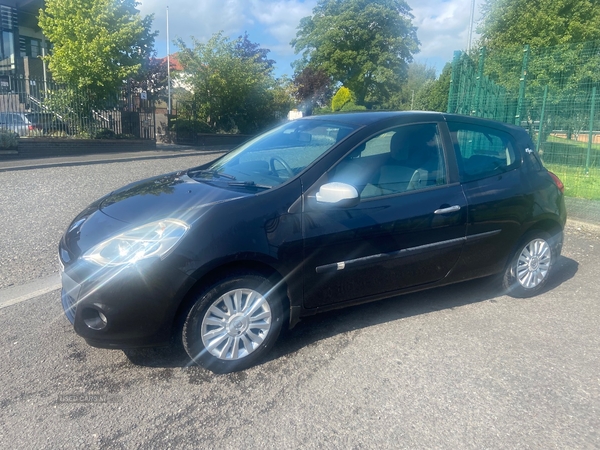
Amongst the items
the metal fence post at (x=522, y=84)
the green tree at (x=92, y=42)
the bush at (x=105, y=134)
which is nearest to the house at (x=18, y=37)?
the green tree at (x=92, y=42)

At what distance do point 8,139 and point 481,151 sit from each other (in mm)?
14939

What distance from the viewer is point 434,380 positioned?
338cm

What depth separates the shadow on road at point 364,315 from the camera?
359 cm

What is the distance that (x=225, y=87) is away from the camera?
93.4 ft

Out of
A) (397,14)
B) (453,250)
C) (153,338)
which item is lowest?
(153,338)

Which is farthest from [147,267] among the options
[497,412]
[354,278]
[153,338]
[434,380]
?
[497,412]

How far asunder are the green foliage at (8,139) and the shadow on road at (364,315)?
1435 centimetres

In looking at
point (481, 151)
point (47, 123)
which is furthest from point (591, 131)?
point (47, 123)

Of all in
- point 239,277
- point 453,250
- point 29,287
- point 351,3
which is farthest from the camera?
point 351,3

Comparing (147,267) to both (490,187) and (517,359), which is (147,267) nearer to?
(517,359)

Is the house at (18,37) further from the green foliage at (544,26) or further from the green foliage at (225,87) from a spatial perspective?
the green foliage at (544,26)

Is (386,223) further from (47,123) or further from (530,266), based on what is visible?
(47,123)

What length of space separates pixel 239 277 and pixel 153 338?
0.63 metres

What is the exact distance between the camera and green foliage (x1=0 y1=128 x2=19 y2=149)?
50.5ft
